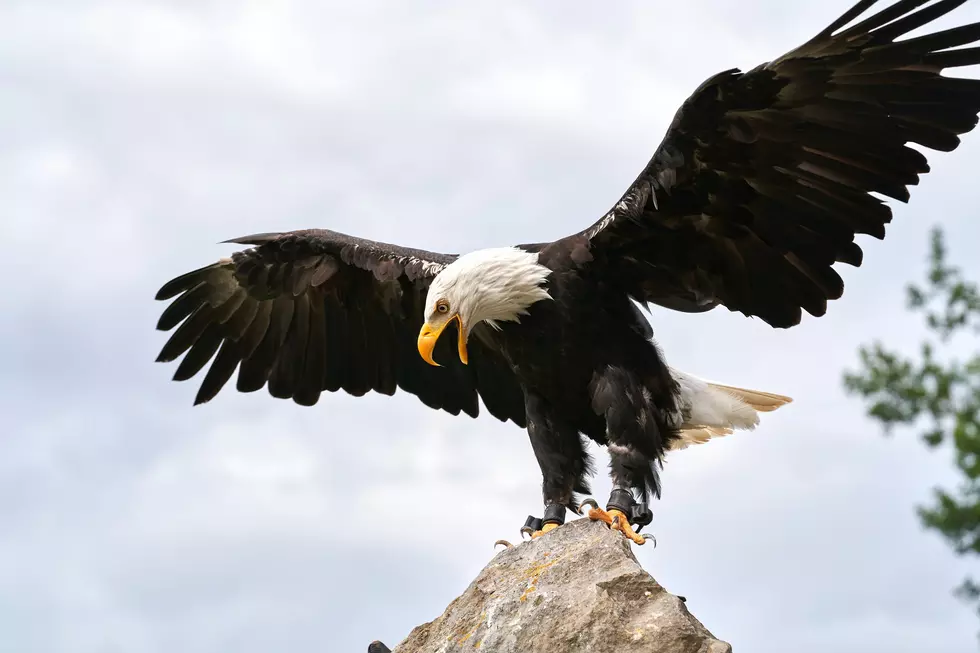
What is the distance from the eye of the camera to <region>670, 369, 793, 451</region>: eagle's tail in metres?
7.65

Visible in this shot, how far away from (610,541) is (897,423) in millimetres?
16739

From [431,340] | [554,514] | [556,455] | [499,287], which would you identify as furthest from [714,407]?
[431,340]

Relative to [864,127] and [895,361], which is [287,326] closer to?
[864,127]

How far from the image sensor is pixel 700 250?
23.2 feet

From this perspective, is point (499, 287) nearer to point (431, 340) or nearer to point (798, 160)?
point (431, 340)

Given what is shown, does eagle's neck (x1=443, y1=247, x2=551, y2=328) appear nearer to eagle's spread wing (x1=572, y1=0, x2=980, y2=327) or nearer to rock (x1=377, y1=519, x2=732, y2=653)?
eagle's spread wing (x1=572, y1=0, x2=980, y2=327)

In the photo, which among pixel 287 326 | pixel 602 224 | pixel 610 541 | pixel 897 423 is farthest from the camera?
pixel 897 423

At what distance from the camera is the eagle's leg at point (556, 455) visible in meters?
7.30

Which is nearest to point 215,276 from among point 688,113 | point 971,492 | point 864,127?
point 688,113

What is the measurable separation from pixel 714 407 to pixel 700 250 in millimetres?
1142

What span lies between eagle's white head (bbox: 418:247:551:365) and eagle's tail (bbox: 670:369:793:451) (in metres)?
1.16

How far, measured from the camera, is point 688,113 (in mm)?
6379

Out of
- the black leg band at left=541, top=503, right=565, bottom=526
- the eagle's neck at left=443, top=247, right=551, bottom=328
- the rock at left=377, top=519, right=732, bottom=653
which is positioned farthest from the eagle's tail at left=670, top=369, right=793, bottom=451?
the rock at left=377, top=519, right=732, bottom=653

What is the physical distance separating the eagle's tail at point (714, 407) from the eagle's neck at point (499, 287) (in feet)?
3.76
